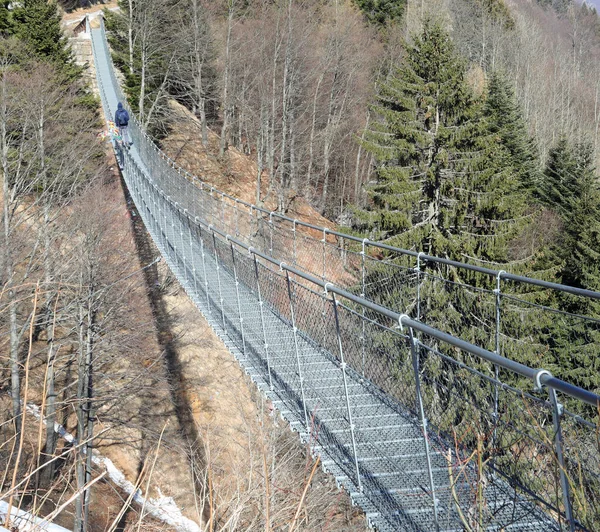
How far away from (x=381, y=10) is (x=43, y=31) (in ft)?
70.9

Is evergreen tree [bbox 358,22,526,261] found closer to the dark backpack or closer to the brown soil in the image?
the dark backpack

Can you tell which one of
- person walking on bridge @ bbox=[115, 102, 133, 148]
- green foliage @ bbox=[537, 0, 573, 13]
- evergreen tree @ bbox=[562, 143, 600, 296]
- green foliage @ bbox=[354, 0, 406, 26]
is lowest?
evergreen tree @ bbox=[562, 143, 600, 296]

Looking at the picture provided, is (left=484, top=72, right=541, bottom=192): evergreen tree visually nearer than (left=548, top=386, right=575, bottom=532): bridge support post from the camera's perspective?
No

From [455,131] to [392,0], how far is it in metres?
Result: 26.5

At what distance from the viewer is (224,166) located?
2434 cm

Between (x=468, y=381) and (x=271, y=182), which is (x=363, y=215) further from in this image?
(x=468, y=381)

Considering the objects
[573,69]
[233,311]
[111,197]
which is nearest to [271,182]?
[111,197]

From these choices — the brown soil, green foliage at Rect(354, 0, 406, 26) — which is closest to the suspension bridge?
the brown soil

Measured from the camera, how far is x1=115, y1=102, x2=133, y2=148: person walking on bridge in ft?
46.9

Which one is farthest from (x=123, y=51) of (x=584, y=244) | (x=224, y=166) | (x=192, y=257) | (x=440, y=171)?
(x=192, y=257)

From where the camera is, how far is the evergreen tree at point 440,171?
43.5 feet

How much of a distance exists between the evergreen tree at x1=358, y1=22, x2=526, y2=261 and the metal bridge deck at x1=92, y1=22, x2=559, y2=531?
268 inches

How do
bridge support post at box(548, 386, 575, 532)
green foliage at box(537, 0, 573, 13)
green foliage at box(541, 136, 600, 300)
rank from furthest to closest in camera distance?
green foliage at box(537, 0, 573, 13)
green foliage at box(541, 136, 600, 300)
bridge support post at box(548, 386, 575, 532)

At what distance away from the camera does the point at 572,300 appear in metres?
9.31
